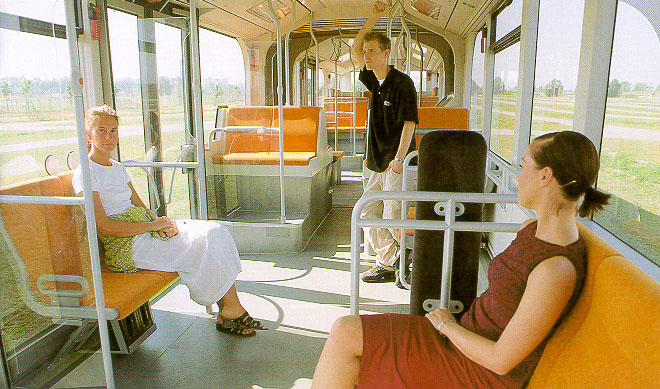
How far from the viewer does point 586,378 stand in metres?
1.12

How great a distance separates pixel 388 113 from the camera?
3.50 m

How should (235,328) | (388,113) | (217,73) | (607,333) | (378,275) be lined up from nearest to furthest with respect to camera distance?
(607,333)
(235,328)
(388,113)
(378,275)
(217,73)

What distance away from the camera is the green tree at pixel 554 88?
308 centimetres

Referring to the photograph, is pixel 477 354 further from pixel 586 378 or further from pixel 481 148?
pixel 481 148

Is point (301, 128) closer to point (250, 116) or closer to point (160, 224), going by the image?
point (250, 116)

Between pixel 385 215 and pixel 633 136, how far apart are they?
185 centimetres

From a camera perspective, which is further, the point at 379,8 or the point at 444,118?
the point at 444,118

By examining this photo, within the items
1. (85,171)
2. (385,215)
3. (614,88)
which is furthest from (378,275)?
(85,171)

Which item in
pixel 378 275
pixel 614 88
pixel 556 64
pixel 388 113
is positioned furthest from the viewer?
pixel 378 275

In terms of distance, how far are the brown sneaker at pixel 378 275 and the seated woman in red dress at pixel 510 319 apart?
2.21 meters

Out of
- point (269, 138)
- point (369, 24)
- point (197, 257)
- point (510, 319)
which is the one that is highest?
point (369, 24)

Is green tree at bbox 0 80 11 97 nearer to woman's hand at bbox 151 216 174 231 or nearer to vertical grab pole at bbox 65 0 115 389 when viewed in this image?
vertical grab pole at bbox 65 0 115 389

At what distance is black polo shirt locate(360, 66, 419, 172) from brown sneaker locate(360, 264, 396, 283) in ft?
2.77

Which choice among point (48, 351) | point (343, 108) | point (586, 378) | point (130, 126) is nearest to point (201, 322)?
point (48, 351)
